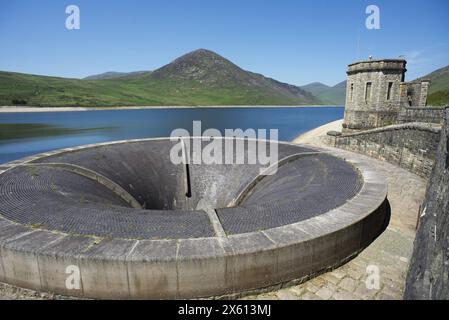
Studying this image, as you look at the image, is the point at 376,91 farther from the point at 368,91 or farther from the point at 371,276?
the point at 371,276

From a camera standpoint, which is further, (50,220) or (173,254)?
(50,220)

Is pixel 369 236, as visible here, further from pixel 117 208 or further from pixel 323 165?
pixel 117 208

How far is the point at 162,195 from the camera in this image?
42.2 ft

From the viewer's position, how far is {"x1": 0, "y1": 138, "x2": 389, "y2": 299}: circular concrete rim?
4.85m

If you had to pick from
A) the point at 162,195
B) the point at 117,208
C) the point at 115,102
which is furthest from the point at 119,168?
the point at 115,102

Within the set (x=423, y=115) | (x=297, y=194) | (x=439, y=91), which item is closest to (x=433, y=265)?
(x=297, y=194)

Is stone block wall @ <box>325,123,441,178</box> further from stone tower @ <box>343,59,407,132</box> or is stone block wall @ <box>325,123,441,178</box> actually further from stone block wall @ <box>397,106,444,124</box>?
stone tower @ <box>343,59,407,132</box>

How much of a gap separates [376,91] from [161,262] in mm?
29505

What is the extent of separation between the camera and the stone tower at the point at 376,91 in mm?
26078

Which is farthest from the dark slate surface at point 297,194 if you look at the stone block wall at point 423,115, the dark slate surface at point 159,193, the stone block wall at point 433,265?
the stone block wall at point 423,115

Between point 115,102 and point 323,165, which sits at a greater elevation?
point 115,102

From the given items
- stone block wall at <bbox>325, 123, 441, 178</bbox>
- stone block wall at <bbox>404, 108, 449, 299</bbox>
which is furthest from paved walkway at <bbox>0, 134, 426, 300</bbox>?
stone block wall at <bbox>325, 123, 441, 178</bbox>

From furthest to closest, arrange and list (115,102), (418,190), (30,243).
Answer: (115,102) < (418,190) < (30,243)
